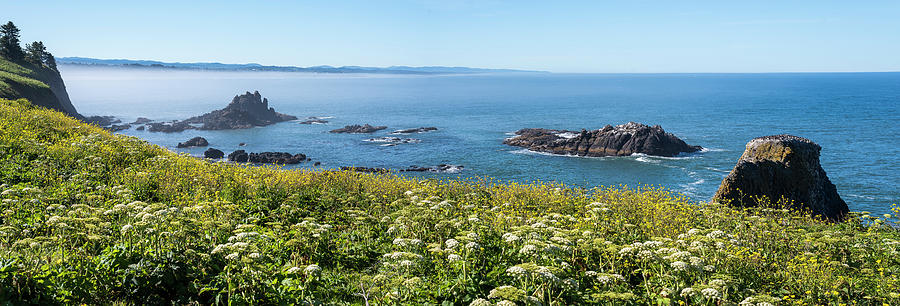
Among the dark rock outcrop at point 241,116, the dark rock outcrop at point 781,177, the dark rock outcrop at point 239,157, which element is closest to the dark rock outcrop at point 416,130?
the dark rock outcrop at point 239,157

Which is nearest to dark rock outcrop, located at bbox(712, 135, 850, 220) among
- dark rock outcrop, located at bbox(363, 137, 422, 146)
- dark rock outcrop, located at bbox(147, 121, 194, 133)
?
dark rock outcrop, located at bbox(363, 137, 422, 146)

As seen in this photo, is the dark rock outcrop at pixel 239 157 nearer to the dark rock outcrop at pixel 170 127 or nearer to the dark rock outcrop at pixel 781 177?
the dark rock outcrop at pixel 170 127

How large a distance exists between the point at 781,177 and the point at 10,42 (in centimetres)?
8176

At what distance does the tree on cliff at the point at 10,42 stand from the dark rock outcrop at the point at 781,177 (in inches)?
3104

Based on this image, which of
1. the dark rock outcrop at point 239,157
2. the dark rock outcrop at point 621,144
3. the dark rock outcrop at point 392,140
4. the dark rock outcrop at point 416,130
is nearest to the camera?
the dark rock outcrop at point 239,157

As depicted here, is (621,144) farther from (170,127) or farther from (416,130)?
(170,127)

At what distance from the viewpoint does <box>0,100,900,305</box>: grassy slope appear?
6.47 meters

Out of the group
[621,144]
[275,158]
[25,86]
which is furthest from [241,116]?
[621,144]

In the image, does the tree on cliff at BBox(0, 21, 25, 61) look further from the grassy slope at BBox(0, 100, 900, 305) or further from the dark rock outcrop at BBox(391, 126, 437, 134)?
the grassy slope at BBox(0, 100, 900, 305)

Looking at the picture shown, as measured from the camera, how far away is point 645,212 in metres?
12.6

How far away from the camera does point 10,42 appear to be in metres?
60.2

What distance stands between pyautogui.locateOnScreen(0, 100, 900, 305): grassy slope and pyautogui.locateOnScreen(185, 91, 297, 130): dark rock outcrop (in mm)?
83137

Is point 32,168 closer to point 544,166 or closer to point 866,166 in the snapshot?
point 544,166

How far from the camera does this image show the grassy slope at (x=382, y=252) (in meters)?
6.47
